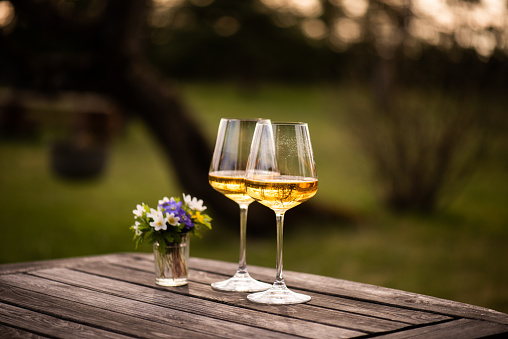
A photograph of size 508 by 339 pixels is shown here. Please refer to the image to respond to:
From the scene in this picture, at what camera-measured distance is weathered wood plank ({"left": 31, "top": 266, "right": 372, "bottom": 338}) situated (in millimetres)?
1736

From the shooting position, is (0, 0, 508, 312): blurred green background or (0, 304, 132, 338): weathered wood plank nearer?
(0, 304, 132, 338): weathered wood plank

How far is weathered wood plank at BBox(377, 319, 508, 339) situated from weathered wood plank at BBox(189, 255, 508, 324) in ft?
0.21

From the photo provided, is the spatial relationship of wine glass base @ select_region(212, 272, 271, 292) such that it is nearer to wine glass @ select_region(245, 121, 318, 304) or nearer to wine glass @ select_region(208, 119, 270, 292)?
wine glass @ select_region(208, 119, 270, 292)

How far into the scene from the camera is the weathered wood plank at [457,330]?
171 cm

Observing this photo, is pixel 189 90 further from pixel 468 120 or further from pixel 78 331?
pixel 78 331

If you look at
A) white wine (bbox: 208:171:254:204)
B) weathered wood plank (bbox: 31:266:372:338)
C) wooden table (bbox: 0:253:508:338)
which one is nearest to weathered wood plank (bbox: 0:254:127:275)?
wooden table (bbox: 0:253:508:338)

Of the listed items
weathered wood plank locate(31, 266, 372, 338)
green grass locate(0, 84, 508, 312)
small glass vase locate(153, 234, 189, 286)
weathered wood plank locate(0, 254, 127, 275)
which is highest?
small glass vase locate(153, 234, 189, 286)

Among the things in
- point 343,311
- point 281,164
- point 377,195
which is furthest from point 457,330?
point 377,195

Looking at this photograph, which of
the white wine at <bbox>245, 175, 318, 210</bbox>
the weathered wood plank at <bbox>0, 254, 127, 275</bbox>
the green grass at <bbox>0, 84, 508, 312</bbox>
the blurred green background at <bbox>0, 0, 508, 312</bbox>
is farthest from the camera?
the blurred green background at <bbox>0, 0, 508, 312</bbox>

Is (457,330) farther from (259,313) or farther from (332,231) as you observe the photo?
(332,231)

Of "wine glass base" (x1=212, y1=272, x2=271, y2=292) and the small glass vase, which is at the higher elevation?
the small glass vase

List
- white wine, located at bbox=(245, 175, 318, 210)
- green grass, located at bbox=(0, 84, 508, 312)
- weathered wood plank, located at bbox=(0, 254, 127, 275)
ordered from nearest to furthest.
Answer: white wine, located at bbox=(245, 175, 318, 210)
weathered wood plank, located at bbox=(0, 254, 127, 275)
green grass, located at bbox=(0, 84, 508, 312)

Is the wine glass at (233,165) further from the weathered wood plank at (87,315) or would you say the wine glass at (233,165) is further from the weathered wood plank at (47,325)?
the weathered wood plank at (47,325)

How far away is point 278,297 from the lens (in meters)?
2.02
